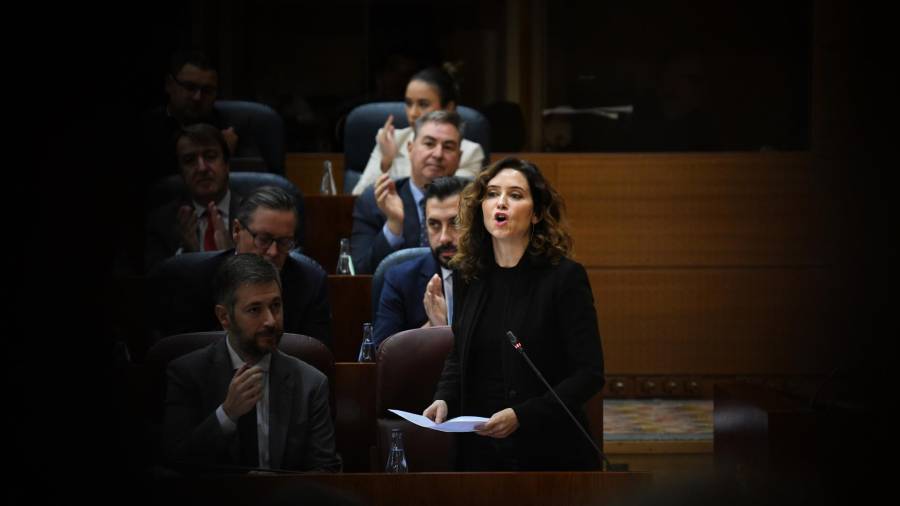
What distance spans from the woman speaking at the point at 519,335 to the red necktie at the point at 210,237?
35.3 inches

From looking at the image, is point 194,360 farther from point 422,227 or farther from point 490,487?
point 422,227

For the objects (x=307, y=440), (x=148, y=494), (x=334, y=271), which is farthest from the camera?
(x=334, y=271)

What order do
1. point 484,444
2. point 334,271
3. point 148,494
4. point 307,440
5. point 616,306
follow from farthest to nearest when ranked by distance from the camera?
point 616,306, point 334,271, point 484,444, point 307,440, point 148,494

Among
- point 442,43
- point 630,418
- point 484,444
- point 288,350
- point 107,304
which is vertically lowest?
point 630,418

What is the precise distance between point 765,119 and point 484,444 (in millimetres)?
2296

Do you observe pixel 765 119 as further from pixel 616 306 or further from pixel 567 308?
pixel 567 308

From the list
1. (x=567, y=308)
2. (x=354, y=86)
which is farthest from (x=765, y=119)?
(x=567, y=308)

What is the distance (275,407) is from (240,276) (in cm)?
23

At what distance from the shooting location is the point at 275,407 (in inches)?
70.6

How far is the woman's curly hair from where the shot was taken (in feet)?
6.34

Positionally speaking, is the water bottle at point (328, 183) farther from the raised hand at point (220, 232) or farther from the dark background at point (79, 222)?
the dark background at point (79, 222)

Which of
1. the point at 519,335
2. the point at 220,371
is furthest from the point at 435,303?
the point at 220,371

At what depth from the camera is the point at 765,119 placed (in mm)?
3898

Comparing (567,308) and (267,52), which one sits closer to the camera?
(567,308)
